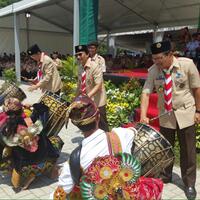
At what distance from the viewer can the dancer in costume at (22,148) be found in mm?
3881

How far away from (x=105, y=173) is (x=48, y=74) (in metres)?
3.70

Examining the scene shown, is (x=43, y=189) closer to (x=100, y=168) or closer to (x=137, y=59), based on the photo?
(x=100, y=168)

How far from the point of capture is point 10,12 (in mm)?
16219

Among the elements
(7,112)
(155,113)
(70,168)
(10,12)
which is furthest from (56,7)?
(70,168)

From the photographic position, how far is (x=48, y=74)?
5.62m

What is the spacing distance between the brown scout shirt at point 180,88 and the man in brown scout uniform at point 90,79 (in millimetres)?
1292

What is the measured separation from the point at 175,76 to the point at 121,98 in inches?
132

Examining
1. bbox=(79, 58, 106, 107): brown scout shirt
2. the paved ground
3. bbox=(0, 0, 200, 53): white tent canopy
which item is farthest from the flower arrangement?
bbox=(0, 0, 200, 53): white tent canopy

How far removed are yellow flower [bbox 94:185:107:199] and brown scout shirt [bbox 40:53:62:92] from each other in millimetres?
3579

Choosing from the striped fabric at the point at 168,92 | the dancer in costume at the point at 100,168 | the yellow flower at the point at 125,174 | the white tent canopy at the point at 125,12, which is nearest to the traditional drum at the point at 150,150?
the dancer in costume at the point at 100,168

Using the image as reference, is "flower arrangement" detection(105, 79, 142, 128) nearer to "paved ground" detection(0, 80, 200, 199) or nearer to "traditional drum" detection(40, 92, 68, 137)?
"paved ground" detection(0, 80, 200, 199)

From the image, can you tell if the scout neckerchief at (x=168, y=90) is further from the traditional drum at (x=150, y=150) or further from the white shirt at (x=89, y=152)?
the white shirt at (x=89, y=152)

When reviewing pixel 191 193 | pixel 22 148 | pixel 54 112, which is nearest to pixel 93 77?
pixel 54 112

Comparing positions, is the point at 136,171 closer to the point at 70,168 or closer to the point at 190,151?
the point at 70,168
